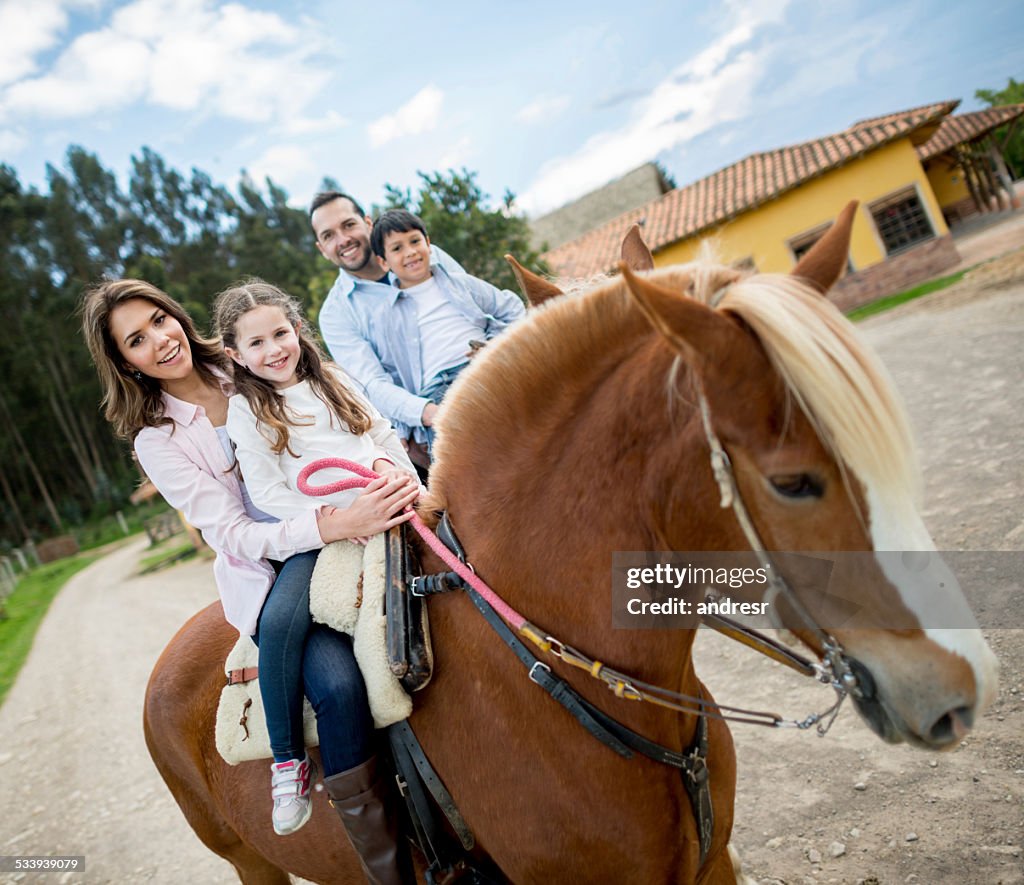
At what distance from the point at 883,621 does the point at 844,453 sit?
35 cm

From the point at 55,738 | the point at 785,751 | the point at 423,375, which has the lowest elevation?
the point at 785,751

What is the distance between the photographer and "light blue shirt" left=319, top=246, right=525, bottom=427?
3443mm

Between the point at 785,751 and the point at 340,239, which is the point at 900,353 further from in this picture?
the point at 340,239

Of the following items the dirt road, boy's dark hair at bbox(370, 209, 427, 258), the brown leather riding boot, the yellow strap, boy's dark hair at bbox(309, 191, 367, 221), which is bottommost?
the dirt road

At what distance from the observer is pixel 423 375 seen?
3.46 metres

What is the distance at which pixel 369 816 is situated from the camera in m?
1.94

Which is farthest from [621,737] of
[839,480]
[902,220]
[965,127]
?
[965,127]

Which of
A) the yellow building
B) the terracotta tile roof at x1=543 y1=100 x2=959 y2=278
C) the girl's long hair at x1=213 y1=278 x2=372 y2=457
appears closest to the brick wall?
the yellow building

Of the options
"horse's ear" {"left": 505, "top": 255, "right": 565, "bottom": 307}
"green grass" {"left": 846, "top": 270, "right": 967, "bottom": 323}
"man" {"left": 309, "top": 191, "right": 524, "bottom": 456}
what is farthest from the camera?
"green grass" {"left": 846, "top": 270, "right": 967, "bottom": 323}

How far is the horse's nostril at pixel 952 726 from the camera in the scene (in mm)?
1297

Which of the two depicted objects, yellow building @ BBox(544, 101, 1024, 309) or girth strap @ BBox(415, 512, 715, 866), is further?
→ yellow building @ BBox(544, 101, 1024, 309)

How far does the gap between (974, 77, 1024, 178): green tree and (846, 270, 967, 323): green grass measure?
23799mm

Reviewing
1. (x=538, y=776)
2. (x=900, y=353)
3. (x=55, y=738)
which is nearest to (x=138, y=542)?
(x=55, y=738)

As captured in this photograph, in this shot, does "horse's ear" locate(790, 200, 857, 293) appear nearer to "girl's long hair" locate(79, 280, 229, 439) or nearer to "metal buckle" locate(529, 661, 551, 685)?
"metal buckle" locate(529, 661, 551, 685)
